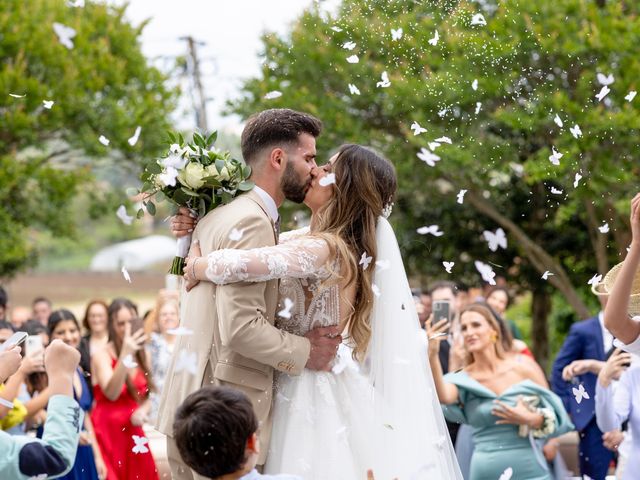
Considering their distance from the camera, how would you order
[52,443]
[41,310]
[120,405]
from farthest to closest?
[41,310] < [120,405] < [52,443]

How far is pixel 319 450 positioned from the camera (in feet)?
14.1

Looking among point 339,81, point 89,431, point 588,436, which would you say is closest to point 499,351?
point 588,436

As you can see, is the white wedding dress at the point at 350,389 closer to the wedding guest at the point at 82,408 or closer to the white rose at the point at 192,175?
the white rose at the point at 192,175

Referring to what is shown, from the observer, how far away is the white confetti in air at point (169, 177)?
436cm

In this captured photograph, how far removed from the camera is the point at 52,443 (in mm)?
3529

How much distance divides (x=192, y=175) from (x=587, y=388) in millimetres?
4603

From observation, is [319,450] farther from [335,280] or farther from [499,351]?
[499,351]

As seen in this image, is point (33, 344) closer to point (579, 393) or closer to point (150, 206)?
point (150, 206)

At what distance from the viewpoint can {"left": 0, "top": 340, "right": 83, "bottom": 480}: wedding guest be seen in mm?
3523

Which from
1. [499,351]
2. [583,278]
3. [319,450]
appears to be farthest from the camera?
[583,278]

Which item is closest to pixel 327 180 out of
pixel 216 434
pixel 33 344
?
pixel 216 434

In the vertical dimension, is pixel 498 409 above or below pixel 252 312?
below

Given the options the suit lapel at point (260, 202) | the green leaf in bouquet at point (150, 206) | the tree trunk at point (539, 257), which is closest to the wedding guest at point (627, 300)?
the suit lapel at point (260, 202)

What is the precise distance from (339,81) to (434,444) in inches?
409
